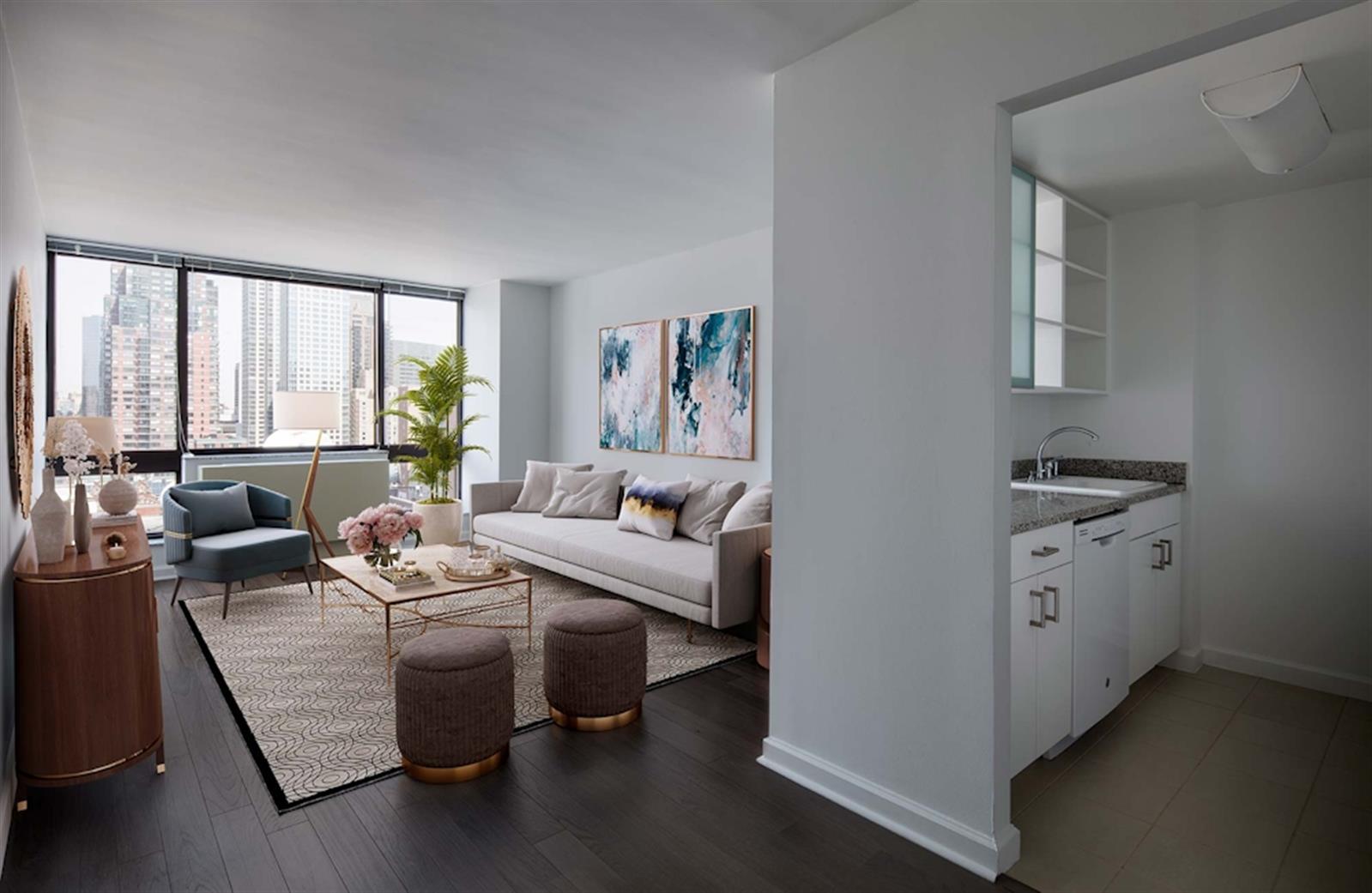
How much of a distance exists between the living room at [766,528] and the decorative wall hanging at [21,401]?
0.04m

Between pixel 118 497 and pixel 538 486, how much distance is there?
2.96 meters

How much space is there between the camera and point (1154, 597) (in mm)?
3439

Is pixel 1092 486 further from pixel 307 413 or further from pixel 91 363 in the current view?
pixel 91 363

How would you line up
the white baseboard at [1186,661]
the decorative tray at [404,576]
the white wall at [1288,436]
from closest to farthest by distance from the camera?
1. the white wall at [1288,436]
2. the decorative tray at [404,576]
3. the white baseboard at [1186,661]

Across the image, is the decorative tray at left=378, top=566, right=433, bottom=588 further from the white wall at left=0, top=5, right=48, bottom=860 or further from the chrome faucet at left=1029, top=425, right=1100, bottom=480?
the chrome faucet at left=1029, top=425, right=1100, bottom=480

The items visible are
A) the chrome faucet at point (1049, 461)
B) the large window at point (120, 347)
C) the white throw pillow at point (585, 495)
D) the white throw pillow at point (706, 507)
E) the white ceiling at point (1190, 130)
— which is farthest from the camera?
the white throw pillow at point (585, 495)

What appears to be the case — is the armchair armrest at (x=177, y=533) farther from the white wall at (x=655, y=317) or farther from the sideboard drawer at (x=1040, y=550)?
the sideboard drawer at (x=1040, y=550)

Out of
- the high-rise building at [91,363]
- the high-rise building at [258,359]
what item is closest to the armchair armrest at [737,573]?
the high-rise building at [258,359]

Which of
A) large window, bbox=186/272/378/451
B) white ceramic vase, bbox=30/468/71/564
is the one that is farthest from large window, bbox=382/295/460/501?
white ceramic vase, bbox=30/468/71/564

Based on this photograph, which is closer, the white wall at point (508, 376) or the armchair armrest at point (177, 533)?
the armchair armrest at point (177, 533)

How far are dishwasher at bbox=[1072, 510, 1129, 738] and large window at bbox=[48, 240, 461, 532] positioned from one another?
5979 mm

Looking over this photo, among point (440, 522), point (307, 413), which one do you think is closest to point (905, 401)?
point (307, 413)

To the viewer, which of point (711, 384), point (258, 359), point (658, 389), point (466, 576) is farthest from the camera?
point (258, 359)

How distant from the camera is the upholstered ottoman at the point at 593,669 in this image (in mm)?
2924
